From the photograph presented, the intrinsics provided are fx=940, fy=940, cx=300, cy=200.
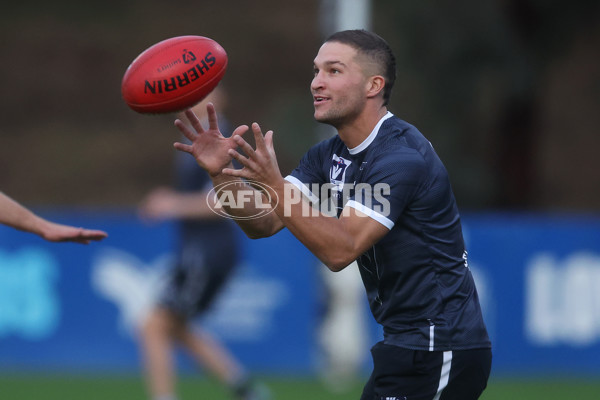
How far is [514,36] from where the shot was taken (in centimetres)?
1464

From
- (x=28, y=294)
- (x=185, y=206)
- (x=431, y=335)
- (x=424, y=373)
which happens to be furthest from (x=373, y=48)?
(x=28, y=294)

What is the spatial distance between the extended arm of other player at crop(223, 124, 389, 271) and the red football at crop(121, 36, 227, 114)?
67 cm

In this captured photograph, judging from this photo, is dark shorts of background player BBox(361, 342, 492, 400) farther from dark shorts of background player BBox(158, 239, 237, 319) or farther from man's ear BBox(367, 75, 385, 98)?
dark shorts of background player BBox(158, 239, 237, 319)

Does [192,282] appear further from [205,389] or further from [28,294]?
[28,294]

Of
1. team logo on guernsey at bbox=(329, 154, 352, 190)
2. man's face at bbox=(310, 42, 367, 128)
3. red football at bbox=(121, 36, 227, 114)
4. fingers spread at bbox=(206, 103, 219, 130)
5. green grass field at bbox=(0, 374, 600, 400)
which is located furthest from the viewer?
green grass field at bbox=(0, 374, 600, 400)

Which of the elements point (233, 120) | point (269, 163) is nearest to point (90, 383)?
point (269, 163)

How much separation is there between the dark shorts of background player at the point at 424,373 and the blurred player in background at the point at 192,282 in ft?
9.86

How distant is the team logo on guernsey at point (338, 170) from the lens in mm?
4055

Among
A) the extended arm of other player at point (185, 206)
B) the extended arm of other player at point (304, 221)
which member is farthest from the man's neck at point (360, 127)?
the extended arm of other player at point (185, 206)

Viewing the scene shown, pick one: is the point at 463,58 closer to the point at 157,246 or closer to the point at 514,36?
the point at 514,36

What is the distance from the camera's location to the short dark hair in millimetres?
3988

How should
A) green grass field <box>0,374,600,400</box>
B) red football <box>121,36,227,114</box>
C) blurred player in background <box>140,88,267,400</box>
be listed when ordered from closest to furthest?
red football <box>121,36,227,114</box>, blurred player in background <box>140,88,267,400</box>, green grass field <box>0,374,600,400</box>
